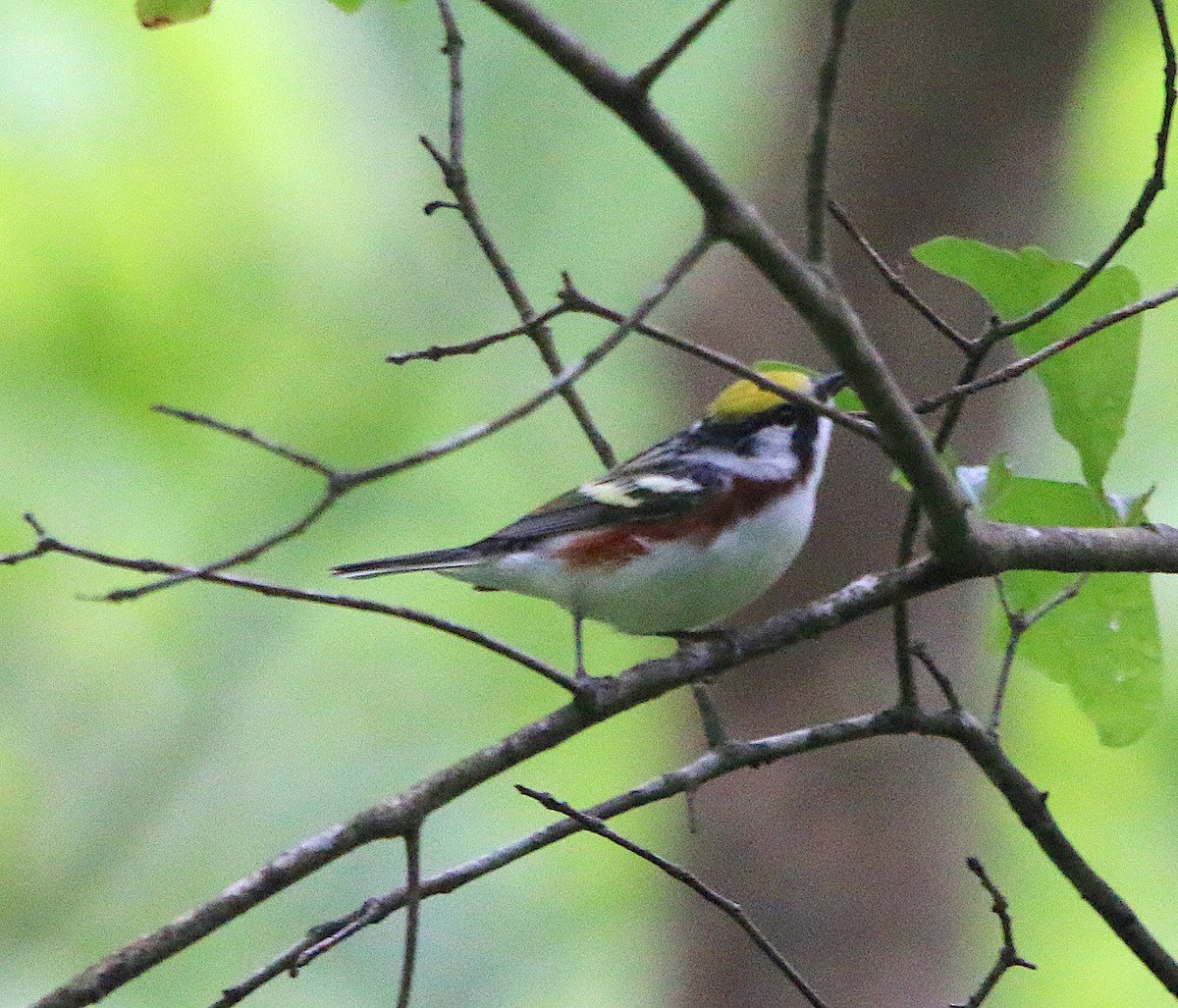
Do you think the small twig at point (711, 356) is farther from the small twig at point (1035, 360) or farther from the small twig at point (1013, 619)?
the small twig at point (1013, 619)

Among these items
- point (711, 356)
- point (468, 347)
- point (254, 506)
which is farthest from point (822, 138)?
point (254, 506)

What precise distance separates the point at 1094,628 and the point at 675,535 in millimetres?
1164

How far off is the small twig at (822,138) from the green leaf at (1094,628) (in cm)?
89

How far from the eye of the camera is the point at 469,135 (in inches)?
331

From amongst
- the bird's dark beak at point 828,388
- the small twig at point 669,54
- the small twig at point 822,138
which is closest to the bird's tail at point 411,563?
the bird's dark beak at point 828,388

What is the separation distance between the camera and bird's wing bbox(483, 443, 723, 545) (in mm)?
3523

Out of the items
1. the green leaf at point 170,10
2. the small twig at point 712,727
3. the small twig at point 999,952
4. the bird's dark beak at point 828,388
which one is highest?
the bird's dark beak at point 828,388

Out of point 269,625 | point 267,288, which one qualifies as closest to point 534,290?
point 267,288

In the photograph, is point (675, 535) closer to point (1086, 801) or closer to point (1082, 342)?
point (1082, 342)

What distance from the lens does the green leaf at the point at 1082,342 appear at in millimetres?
2268

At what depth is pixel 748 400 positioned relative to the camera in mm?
3873

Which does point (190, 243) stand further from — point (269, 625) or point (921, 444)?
point (921, 444)

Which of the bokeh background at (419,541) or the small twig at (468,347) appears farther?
the bokeh background at (419,541)

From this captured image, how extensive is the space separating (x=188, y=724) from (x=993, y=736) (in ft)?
15.2
